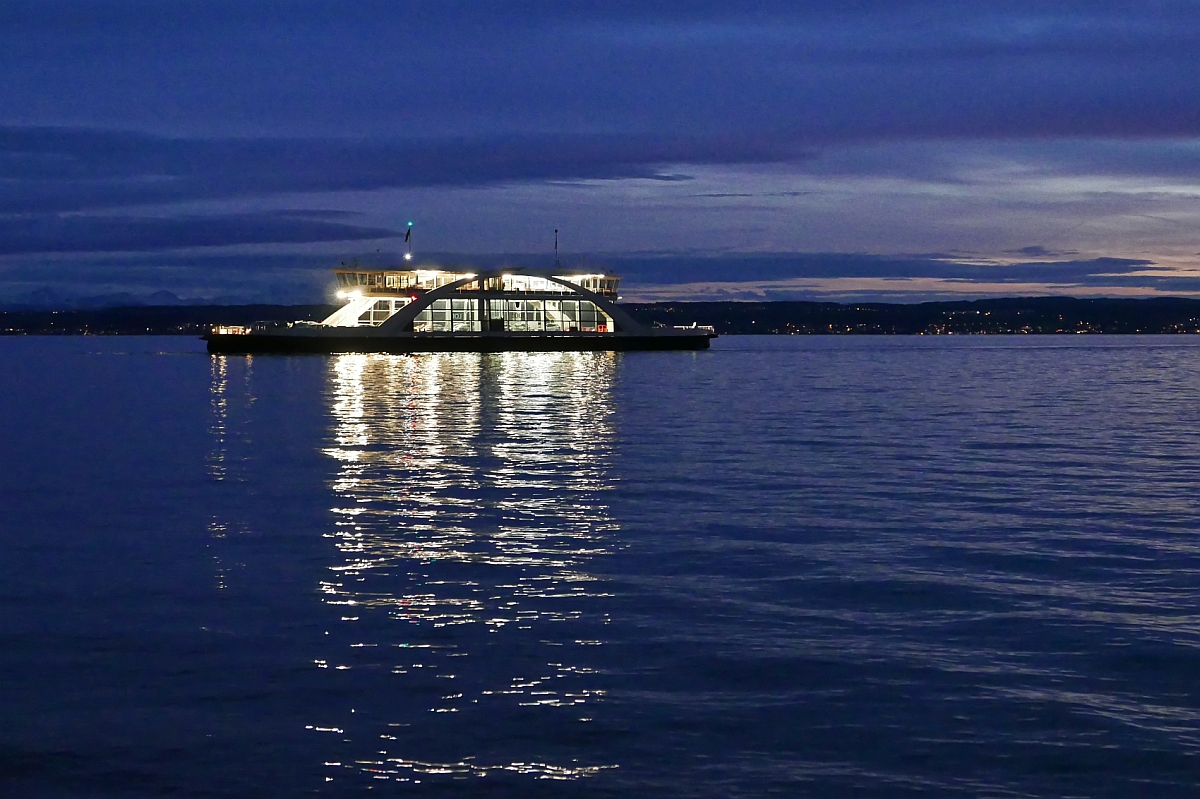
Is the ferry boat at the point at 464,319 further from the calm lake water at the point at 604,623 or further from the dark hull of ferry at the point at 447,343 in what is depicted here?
the calm lake water at the point at 604,623

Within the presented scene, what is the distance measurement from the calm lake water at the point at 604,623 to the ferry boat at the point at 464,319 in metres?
85.5

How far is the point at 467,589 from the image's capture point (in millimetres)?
14914

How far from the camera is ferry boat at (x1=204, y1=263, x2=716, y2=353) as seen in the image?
116 m

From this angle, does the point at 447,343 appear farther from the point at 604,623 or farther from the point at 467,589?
the point at 604,623

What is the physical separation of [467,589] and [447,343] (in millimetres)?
105264

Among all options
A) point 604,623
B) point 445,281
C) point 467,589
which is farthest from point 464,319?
point 604,623

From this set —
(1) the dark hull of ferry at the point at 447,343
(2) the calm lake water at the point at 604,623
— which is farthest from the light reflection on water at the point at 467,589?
(1) the dark hull of ferry at the point at 447,343

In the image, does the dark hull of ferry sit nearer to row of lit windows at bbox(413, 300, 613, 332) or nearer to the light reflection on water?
row of lit windows at bbox(413, 300, 613, 332)

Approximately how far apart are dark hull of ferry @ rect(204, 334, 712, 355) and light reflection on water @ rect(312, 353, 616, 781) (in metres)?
79.7

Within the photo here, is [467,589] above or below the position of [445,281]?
below

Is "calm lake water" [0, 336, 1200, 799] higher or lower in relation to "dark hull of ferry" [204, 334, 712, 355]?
lower

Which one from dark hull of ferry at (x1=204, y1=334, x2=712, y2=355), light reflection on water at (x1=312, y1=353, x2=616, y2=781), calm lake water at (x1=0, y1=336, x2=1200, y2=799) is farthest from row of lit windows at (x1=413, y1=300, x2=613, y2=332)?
calm lake water at (x1=0, y1=336, x2=1200, y2=799)

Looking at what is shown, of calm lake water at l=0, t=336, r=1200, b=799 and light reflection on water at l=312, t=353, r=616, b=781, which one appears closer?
calm lake water at l=0, t=336, r=1200, b=799

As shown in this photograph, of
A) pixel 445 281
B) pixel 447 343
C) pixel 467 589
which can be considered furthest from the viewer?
pixel 445 281
